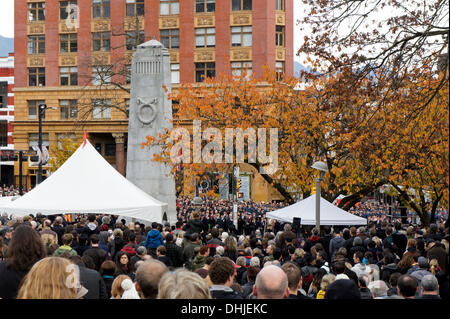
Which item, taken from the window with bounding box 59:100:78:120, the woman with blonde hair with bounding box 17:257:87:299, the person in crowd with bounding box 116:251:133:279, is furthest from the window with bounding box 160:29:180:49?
the woman with blonde hair with bounding box 17:257:87:299

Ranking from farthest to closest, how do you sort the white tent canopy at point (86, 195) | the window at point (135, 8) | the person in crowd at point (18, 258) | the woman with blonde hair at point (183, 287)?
the window at point (135, 8) → the white tent canopy at point (86, 195) → the person in crowd at point (18, 258) → the woman with blonde hair at point (183, 287)

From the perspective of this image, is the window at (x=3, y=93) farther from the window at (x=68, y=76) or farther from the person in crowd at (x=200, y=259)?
the person in crowd at (x=200, y=259)

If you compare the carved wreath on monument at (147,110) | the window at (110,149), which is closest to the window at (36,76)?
the window at (110,149)

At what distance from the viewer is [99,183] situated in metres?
16.4

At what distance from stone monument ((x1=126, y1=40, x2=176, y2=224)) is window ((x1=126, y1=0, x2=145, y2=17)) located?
31532 mm

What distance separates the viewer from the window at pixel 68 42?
56.2m

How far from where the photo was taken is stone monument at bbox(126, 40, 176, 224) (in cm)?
2431

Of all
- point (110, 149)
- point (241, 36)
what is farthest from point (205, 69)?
point (110, 149)

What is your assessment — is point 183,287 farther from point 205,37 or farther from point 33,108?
point 33,108

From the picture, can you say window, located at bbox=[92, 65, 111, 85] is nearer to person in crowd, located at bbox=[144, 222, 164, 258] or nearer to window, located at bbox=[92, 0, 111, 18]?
window, located at bbox=[92, 0, 111, 18]

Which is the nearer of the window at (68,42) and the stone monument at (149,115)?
the stone monument at (149,115)

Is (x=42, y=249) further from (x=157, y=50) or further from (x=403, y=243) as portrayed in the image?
(x=157, y=50)

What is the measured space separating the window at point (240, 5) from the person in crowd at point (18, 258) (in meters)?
48.5
